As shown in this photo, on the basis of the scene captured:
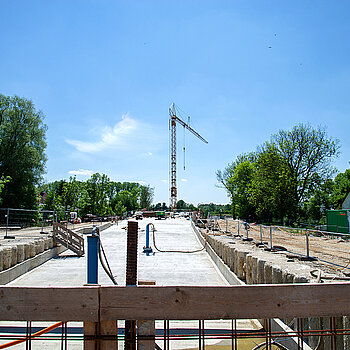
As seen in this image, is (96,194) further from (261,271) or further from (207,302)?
(207,302)

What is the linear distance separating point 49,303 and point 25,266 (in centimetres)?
1099

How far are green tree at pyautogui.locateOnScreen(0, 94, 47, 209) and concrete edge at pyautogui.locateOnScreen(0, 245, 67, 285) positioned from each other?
22685mm

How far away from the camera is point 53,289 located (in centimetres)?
244

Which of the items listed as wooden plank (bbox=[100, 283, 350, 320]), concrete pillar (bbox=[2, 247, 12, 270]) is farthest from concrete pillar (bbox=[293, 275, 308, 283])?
concrete pillar (bbox=[2, 247, 12, 270])

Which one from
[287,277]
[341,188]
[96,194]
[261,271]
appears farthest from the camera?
[341,188]

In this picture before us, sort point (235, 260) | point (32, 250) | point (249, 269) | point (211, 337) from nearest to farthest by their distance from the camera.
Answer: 1. point (211, 337)
2. point (249, 269)
3. point (235, 260)
4. point (32, 250)

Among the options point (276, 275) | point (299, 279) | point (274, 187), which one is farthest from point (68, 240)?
point (274, 187)

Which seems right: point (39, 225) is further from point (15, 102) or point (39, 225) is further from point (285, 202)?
point (285, 202)

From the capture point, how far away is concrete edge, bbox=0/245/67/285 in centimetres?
1032

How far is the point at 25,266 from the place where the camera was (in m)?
12.1

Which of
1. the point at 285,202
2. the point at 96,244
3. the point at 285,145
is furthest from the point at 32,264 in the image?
the point at 285,145

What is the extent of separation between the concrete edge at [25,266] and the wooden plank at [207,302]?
9213 mm

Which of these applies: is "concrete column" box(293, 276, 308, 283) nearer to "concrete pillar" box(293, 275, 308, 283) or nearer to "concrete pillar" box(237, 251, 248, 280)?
"concrete pillar" box(293, 275, 308, 283)

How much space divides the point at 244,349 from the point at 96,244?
9.71ft
